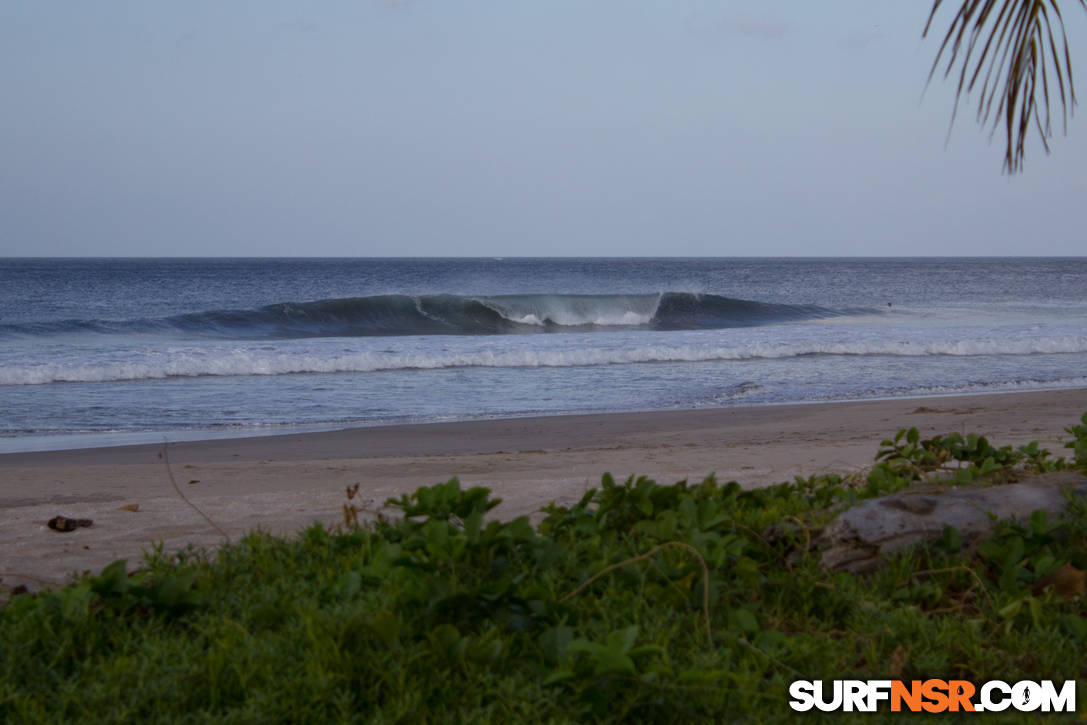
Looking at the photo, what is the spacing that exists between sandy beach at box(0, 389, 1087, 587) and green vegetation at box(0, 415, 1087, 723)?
860mm

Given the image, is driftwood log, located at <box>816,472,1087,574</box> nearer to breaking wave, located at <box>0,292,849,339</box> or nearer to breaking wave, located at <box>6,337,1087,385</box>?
breaking wave, located at <box>6,337,1087,385</box>

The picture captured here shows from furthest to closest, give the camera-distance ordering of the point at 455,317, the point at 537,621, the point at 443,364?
the point at 455,317, the point at 443,364, the point at 537,621

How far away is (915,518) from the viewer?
9.35 ft

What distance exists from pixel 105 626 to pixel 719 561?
1.63 meters

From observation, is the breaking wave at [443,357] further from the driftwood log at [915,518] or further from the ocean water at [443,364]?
the driftwood log at [915,518]

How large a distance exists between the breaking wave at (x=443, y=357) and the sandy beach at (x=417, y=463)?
17.9 feet

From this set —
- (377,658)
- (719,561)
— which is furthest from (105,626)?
(719,561)

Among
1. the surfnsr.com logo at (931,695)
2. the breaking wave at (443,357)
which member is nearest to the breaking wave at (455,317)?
the breaking wave at (443,357)

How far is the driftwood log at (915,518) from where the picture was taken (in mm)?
2791

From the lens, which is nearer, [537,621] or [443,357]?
[537,621]

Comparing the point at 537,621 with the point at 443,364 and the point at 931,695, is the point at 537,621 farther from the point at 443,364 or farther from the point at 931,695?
the point at 443,364

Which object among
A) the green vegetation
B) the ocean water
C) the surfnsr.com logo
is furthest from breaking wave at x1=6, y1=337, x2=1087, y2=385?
the surfnsr.com logo

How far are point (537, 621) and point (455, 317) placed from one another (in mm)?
27852

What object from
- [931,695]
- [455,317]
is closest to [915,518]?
[931,695]
